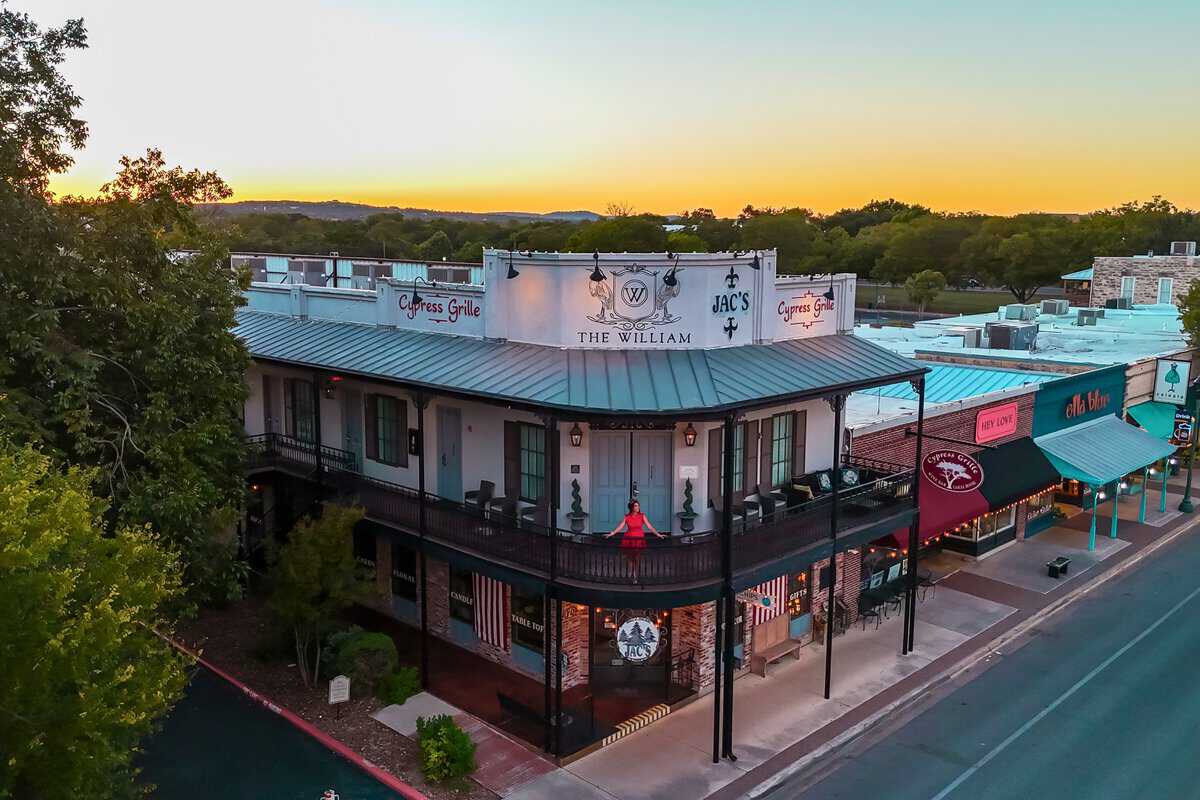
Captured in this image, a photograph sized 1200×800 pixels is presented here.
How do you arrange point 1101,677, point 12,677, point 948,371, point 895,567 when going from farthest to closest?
point 948,371 → point 895,567 → point 1101,677 → point 12,677

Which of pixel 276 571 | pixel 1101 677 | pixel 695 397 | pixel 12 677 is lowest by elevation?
pixel 1101 677

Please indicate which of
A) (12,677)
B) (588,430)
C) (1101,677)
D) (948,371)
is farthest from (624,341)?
(948,371)

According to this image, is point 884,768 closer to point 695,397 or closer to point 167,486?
point 695,397

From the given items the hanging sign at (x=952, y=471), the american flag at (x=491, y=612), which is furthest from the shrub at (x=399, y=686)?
the hanging sign at (x=952, y=471)

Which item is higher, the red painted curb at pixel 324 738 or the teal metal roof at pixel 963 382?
the teal metal roof at pixel 963 382

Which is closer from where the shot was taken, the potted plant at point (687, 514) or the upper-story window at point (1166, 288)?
the potted plant at point (687, 514)

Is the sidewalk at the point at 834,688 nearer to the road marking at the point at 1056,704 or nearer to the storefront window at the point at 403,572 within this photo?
the road marking at the point at 1056,704

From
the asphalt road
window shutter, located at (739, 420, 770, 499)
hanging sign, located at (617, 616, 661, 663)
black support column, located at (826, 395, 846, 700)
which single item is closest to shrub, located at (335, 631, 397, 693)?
hanging sign, located at (617, 616, 661, 663)

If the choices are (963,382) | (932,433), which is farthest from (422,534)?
(963,382)
